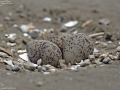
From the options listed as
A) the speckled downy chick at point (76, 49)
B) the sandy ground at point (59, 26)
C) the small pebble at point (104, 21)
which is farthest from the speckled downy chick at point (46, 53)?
the small pebble at point (104, 21)

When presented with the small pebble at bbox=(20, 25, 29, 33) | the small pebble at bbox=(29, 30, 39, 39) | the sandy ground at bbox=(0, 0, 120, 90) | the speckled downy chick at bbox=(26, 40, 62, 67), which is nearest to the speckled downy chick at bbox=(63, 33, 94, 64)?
the speckled downy chick at bbox=(26, 40, 62, 67)

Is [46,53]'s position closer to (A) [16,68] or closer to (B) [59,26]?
(A) [16,68]

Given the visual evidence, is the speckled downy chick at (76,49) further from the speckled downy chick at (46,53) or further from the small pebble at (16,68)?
the small pebble at (16,68)

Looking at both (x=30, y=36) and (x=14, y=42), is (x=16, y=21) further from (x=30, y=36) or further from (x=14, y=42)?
(x=14, y=42)

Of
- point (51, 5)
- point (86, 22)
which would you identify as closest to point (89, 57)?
point (86, 22)

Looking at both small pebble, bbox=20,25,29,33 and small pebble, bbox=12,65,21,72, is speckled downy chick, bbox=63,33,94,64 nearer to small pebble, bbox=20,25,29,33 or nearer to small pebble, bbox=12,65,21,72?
small pebble, bbox=12,65,21,72

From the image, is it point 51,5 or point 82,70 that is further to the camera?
point 51,5
